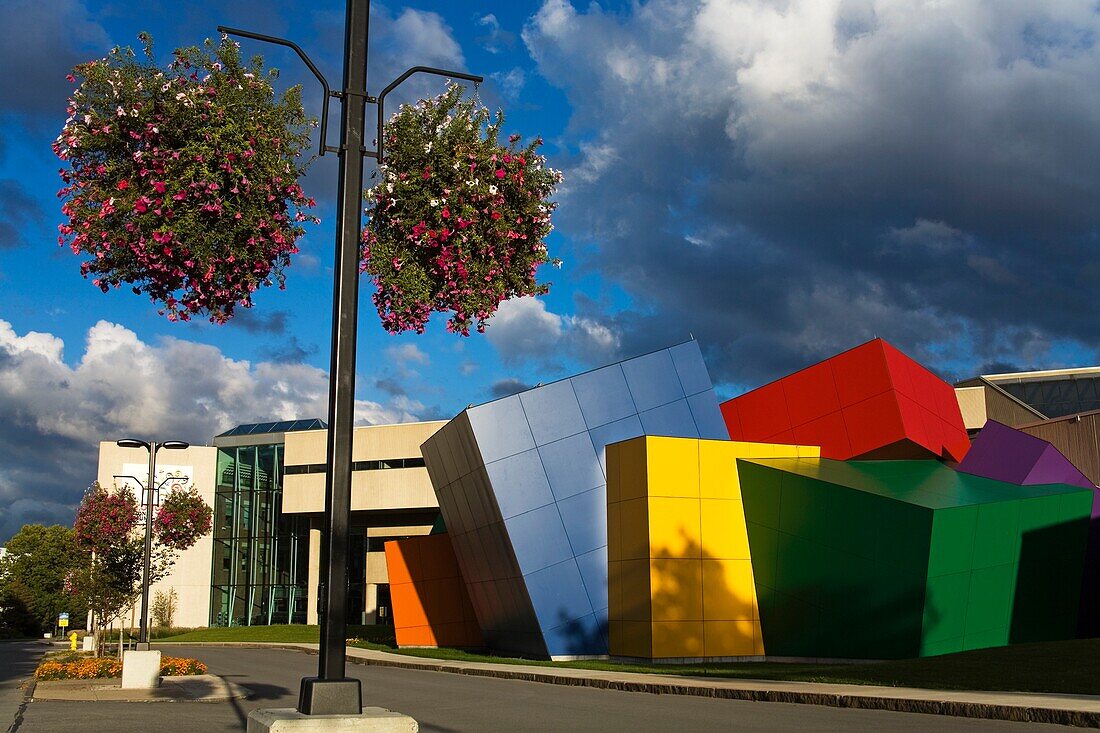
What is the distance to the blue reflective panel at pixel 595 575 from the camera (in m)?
30.9

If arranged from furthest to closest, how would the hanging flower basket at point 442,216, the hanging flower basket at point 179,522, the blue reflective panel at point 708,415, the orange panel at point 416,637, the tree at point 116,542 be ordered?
the hanging flower basket at point 179,522 < the orange panel at point 416,637 < the tree at point 116,542 < the blue reflective panel at point 708,415 < the hanging flower basket at point 442,216

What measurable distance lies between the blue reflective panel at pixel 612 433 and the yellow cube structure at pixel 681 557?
133 centimetres

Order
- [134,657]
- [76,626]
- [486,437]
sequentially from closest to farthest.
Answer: [134,657] < [486,437] < [76,626]

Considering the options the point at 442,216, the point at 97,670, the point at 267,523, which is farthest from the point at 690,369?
the point at 267,523

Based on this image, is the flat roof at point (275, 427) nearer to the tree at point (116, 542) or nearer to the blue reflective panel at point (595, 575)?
the tree at point (116, 542)

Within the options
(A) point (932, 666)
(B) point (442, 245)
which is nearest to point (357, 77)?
(B) point (442, 245)

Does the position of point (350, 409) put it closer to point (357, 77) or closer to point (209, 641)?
point (357, 77)

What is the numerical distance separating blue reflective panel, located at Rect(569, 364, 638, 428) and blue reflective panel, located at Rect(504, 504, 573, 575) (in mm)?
3171

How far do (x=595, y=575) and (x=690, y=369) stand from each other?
24.1ft

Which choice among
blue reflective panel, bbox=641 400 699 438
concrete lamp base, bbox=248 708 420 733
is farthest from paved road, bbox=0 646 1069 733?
blue reflective panel, bbox=641 400 699 438

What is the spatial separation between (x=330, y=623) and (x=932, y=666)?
18071mm

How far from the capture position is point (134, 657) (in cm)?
2570

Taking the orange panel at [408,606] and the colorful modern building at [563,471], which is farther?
the orange panel at [408,606]

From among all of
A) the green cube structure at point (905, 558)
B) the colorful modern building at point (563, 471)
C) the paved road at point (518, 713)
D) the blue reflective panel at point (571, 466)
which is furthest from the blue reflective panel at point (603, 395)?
the paved road at point (518, 713)
